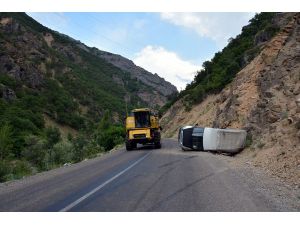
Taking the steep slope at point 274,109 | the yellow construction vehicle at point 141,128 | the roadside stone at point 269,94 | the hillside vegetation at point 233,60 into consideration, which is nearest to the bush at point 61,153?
the yellow construction vehicle at point 141,128

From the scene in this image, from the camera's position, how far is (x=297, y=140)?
1622cm

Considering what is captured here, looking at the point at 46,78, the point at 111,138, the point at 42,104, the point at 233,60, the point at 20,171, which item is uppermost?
the point at 46,78

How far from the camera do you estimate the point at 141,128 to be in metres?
33.2

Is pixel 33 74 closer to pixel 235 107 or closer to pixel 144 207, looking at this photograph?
pixel 235 107

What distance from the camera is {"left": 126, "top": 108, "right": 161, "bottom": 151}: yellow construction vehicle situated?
3312 centimetres

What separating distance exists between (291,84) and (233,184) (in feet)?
42.4

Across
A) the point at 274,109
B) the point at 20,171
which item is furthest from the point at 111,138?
the point at 274,109

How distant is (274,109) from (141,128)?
1310 centimetres

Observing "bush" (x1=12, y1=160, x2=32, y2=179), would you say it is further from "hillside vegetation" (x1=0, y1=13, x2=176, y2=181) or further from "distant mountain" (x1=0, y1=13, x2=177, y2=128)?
"distant mountain" (x1=0, y1=13, x2=177, y2=128)

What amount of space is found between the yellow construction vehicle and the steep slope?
218 inches

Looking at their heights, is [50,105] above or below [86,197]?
above

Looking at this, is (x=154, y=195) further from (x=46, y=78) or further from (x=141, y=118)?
(x=46, y=78)

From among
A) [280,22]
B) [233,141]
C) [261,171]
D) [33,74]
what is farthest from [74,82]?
[261,171]

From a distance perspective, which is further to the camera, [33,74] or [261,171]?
[33,74]
